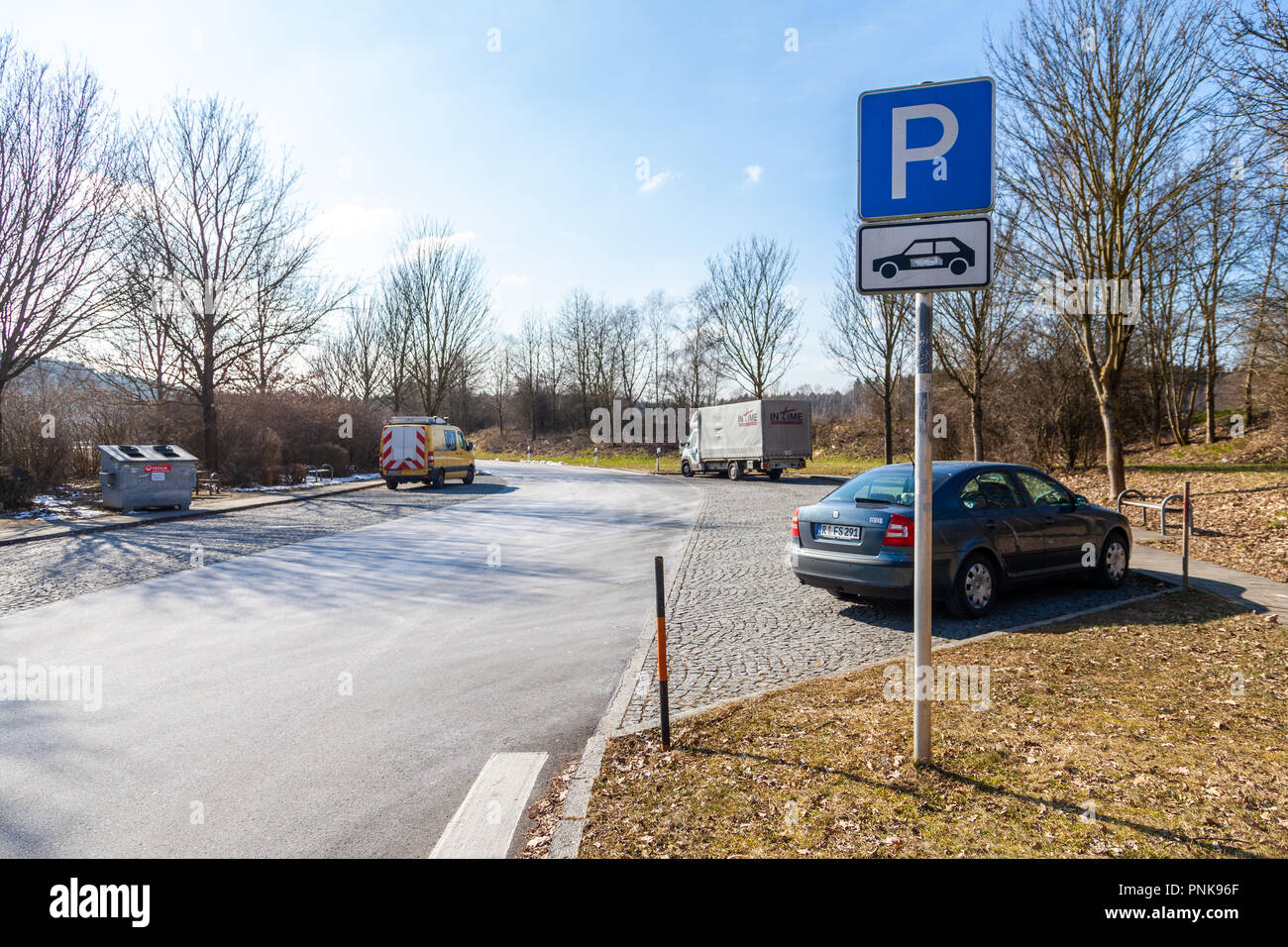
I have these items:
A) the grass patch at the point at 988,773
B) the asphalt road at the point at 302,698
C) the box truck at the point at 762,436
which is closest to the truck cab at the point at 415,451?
the box truck at the point at 762,436

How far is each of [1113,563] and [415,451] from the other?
2301cm

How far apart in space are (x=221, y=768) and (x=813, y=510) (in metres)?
6.03

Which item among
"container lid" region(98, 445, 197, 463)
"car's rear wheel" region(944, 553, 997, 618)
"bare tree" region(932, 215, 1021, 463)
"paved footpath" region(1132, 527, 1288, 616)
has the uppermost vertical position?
"bare tree" region(932, 215, 1021, 463)

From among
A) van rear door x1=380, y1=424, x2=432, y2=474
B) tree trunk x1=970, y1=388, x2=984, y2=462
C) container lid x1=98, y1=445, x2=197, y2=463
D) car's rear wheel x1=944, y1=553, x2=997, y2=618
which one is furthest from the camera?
van rear door x1=380, y1=424, x2=432, y2=474

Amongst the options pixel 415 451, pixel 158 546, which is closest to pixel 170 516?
pixel 158 546

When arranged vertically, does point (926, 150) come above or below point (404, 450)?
above

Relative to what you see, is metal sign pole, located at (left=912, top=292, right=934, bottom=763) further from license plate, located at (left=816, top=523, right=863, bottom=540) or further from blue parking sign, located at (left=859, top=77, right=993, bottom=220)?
license plate, located at (left=816, top=523, right=863, bottom=540)

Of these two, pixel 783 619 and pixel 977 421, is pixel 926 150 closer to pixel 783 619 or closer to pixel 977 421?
pixel 783 619

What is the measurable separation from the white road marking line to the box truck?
26743 millimetres

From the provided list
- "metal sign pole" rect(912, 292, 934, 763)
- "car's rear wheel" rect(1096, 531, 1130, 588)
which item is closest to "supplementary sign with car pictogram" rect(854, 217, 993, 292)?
"metal sign pole" rect(912, 292, 934, 763)

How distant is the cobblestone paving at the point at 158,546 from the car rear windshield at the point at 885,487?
9.16 meters

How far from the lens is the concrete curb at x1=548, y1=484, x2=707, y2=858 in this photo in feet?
11.0

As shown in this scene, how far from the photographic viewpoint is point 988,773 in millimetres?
3852
